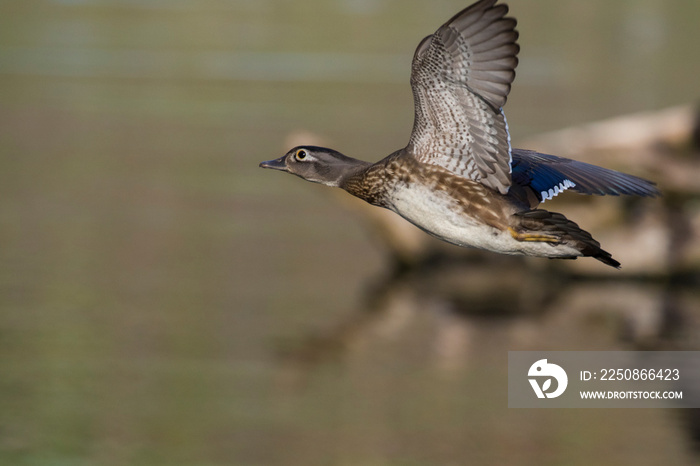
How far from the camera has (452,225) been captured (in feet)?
23.3

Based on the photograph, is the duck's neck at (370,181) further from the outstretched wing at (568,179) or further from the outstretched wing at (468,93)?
the outstretched wing at (568,179)

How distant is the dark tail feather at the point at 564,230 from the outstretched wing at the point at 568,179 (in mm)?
Result: 547

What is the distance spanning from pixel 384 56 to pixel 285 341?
1862 inches

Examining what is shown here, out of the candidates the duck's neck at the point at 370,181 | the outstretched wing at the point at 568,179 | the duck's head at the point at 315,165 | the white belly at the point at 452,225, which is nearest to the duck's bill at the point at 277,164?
the duck's head at the point at 315,165

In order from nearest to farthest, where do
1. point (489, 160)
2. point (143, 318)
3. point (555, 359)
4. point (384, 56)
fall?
point (489, 160) → point (555, 359) → point (143, 318) → point (384, 56)

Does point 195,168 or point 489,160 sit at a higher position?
point 195,168

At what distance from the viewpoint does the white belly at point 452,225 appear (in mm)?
6977

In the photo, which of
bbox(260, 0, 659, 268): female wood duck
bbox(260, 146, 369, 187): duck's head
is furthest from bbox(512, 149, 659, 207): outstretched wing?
bbox(260, 146, 369, 187): duck's head

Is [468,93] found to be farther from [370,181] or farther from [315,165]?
[315,165]

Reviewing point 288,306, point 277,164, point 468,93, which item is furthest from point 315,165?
point 288,306

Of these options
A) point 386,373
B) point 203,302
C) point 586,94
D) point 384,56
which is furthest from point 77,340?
point 384,56

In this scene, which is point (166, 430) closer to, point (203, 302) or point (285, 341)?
point (285, 341)

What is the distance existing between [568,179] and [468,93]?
3.89 ft

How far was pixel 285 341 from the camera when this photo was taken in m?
21.5
